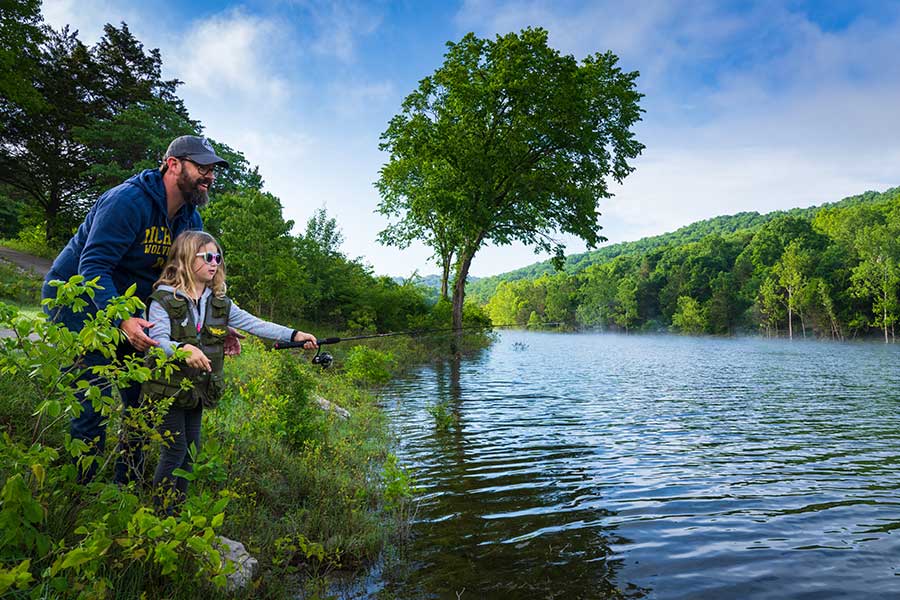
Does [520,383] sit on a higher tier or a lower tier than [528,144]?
lower

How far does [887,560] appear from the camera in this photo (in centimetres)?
448

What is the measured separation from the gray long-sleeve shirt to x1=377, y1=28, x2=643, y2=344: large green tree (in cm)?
2002

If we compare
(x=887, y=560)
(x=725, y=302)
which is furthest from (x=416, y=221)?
(x=725, y=302)

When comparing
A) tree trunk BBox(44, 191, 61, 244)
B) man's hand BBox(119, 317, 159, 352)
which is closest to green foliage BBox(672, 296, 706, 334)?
tree trunk BBox(44, 191, 61, 244)

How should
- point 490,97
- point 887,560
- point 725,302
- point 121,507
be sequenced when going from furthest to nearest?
point 725,302
point 490,97
point 887,560
point 121,507

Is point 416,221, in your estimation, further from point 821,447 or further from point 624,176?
point 821,447

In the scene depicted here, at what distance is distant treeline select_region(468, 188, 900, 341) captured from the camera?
208ft

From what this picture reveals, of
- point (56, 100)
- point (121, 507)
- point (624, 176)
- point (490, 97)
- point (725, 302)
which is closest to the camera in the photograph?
point (121, 507)

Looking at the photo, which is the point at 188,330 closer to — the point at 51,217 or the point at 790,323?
the point at 51,217

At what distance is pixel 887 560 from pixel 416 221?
1019 inches

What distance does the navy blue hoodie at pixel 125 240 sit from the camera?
3.10m

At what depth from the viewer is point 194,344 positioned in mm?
3338

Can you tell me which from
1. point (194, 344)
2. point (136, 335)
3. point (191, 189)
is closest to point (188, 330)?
point (194, 344)

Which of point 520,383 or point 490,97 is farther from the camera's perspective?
point 490,97
